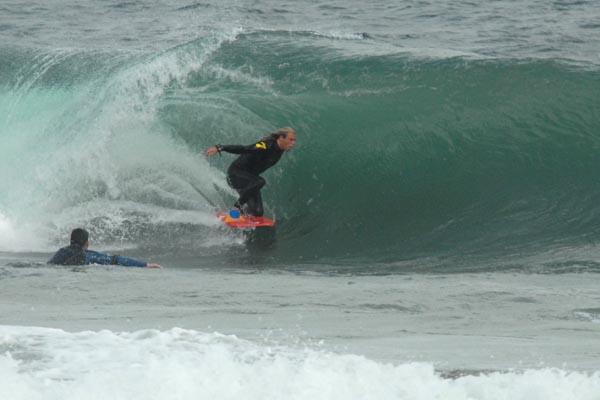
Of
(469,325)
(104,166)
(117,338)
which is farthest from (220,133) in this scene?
(117,338)

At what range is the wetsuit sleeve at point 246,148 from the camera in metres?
11.4

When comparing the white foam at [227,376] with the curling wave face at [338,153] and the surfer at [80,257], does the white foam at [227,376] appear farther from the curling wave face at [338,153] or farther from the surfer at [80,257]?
the curling wave face at [338,153]

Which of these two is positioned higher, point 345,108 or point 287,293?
point 345,108

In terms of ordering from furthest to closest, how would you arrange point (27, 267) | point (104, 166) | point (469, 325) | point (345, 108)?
1. point (345, 108)
2. point (104, 166)
3. point (27, 267)
4. point (469, 325)

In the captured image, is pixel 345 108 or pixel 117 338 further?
pixel 345 108

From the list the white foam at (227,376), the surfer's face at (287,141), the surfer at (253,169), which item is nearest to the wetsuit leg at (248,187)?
the surfer at (253,169)

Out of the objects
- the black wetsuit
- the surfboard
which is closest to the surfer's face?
the black wetsuit

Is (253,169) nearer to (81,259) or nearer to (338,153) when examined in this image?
(338,153)

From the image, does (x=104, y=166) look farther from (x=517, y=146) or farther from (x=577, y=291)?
(x=577, y=291)

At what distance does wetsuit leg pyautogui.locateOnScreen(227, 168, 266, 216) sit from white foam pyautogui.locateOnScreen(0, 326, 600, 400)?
23.6ft

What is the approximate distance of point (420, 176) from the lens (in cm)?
1348

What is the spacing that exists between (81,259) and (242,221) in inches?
115

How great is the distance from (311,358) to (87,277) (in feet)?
14.0

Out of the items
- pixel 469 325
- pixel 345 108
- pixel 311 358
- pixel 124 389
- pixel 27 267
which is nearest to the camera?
pixel 124 389
